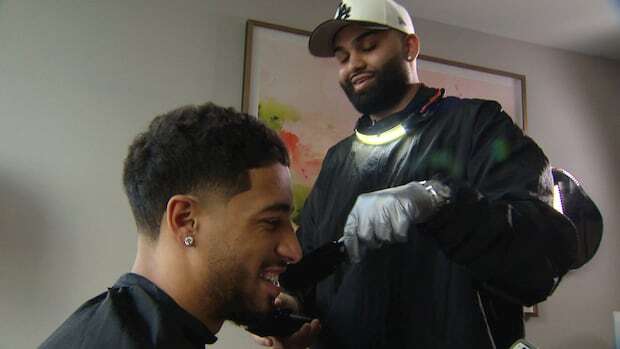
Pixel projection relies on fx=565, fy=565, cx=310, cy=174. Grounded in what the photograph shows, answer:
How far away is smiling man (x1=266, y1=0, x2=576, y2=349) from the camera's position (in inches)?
34.3

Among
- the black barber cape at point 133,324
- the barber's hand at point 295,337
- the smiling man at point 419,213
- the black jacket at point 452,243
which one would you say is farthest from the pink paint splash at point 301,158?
the black barber cape at point 133,324

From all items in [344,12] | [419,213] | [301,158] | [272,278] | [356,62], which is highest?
[344,12]

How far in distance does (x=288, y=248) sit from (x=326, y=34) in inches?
22.4

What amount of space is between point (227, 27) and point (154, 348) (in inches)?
60.2

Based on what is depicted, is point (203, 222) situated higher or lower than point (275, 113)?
lower

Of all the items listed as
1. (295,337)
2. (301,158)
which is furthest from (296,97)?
(295,337)

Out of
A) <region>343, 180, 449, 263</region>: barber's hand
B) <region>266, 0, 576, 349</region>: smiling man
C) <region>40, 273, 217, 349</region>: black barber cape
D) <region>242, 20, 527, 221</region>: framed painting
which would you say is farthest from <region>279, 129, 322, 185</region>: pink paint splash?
<region>40, 273, 217, 349</region>: black barber cape

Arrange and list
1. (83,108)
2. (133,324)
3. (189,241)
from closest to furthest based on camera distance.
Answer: (133,324) → (189,241) → (83,108)

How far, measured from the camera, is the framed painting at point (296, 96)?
2.03 meters

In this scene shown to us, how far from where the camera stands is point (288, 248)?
91cm

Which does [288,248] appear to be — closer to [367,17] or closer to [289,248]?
[289,248]

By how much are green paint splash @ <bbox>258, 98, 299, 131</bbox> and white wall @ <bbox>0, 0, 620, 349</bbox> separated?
93 mm

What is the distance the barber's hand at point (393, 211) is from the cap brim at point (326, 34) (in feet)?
1.47

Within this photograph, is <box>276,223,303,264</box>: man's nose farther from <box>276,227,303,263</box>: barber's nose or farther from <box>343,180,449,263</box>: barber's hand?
<box>343,180,449,263</box>: barber's hand
